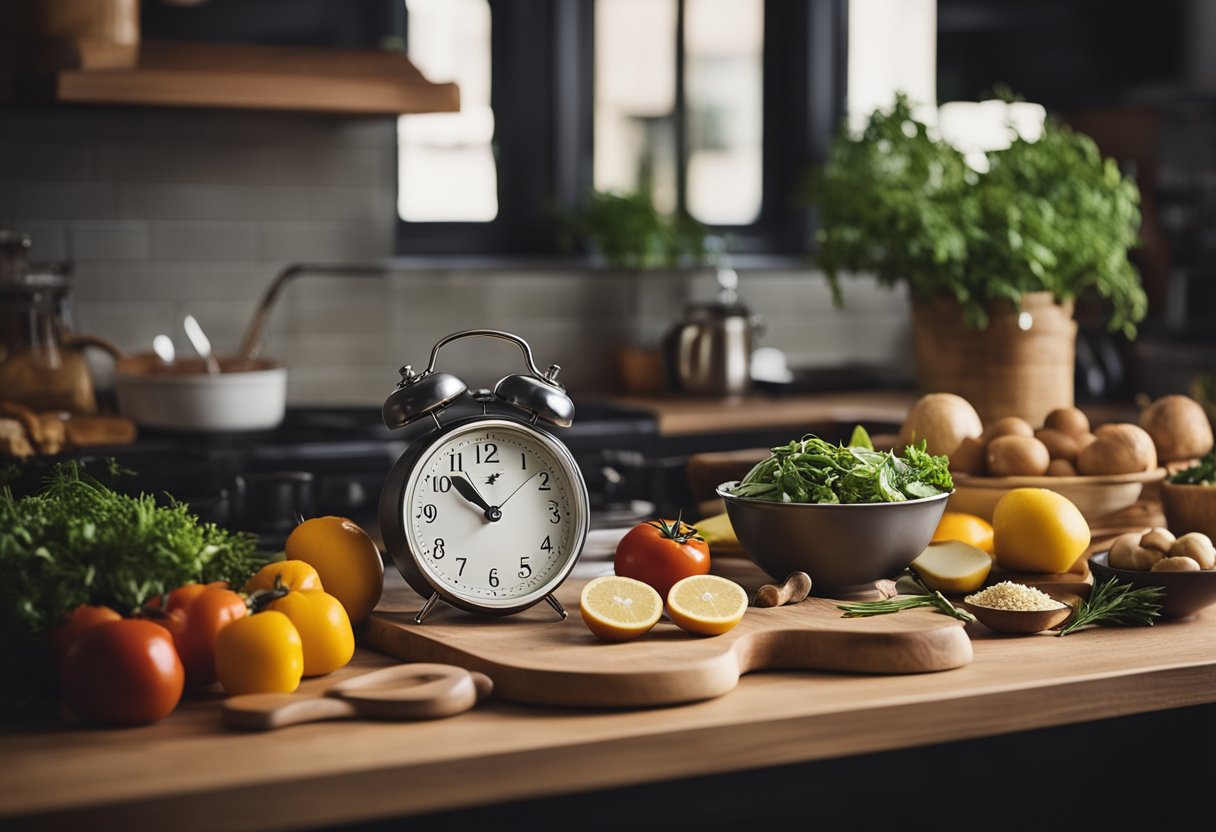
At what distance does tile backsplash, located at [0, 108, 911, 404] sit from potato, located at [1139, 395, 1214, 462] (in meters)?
2.41

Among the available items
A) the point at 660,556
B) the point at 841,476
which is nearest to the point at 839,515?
the point at 841,476

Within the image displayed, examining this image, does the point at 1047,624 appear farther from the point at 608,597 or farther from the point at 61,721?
the point at 61,721

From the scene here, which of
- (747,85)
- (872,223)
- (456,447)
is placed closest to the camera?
(456,447)

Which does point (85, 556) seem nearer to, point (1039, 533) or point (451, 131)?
point (1039, 533)

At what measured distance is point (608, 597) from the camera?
5.01ft

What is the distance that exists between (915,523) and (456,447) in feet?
1.70

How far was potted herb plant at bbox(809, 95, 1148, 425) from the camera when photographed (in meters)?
2.61

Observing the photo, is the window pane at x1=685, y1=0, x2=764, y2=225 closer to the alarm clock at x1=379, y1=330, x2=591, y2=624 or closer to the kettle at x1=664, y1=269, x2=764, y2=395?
the kettle at x1=664, y1=269, x2=764, y2=395

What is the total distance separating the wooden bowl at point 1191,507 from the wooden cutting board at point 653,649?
554 mm

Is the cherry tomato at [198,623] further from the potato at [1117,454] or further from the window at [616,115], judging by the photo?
the window at [616,115]

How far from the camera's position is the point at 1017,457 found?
6.68 ft

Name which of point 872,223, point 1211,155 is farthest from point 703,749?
point 1211,155

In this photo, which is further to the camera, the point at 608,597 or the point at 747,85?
the point at 747,85

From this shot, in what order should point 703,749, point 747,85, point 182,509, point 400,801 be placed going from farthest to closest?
point 747,85, point 182,509, point 703,749, point 400,801
